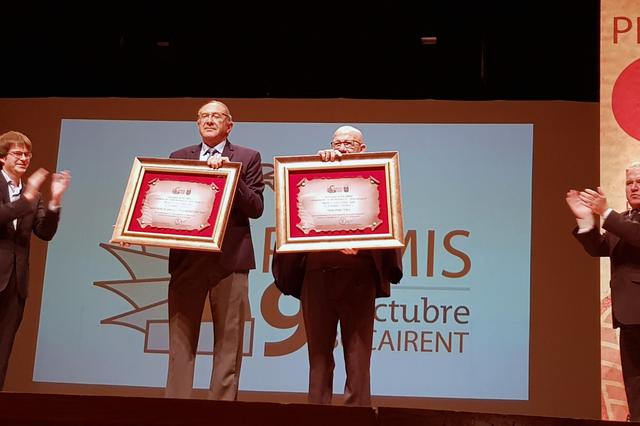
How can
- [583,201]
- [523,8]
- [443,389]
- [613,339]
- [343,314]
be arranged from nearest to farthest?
[343,314], [583,201], [613,339], [443,389], [523,8]

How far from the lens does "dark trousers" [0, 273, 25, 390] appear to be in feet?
13.5

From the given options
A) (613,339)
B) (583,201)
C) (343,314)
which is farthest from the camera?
(613,339)

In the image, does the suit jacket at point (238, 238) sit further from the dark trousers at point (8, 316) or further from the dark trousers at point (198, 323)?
the dark trousers at point (8, 316)

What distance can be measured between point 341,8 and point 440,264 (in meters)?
1.96

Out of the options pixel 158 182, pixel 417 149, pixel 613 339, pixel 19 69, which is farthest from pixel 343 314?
pixel 19 69

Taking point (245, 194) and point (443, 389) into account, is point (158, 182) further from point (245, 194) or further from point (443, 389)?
point (443, 389)

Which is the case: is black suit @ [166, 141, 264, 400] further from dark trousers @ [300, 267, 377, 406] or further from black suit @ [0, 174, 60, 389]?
black suit @ [0, 174, 60, 389]

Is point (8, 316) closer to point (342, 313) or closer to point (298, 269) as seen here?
point (298, 269)

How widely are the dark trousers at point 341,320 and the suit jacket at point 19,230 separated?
1.26 metres

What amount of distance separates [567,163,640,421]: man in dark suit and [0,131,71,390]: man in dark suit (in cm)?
236

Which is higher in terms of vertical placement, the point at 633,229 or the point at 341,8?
the point at 341,8

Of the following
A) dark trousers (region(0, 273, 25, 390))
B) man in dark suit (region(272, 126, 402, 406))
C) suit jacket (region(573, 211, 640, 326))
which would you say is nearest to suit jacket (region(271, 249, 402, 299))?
man in dark suit (region(272, 126, 402, 406))

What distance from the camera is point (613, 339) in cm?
536

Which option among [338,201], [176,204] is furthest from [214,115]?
[338,201]
